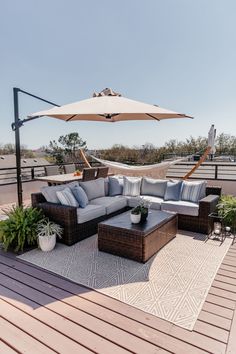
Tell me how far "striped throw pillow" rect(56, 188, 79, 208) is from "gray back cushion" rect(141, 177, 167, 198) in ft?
5.28

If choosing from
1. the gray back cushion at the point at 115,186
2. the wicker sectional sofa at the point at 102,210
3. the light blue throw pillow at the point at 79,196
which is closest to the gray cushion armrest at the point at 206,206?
the wicker sectional sofa at the point at 102,210

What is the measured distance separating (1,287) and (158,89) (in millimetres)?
6896

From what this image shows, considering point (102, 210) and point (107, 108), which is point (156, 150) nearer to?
point (102, 210)

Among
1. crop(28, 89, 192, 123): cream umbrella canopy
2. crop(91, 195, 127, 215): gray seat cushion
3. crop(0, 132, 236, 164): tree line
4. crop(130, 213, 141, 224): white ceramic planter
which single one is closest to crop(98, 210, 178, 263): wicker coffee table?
crop(130, 213, 141, 224): white ceramic planter

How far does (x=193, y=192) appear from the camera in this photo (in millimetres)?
4070

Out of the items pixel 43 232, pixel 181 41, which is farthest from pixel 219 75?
→ pixel 43 232

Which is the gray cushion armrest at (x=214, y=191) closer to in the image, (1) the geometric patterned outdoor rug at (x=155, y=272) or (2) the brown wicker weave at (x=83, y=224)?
(2) the brown wicker weave at (x=83, y=224)

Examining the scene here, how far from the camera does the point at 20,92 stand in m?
3.94

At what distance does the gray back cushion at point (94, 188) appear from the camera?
4.30 meters

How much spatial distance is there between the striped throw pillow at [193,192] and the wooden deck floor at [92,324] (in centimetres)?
187

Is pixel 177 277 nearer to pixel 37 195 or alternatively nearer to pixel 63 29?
pixel 37 195

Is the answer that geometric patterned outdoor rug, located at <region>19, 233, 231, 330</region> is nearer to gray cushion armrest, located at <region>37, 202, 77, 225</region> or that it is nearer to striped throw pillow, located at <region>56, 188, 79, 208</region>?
gray cushion armrest, located at <region>37, 202, 77, 225</region>

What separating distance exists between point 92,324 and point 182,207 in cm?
254

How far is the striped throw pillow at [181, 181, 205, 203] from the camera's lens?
4051mm
